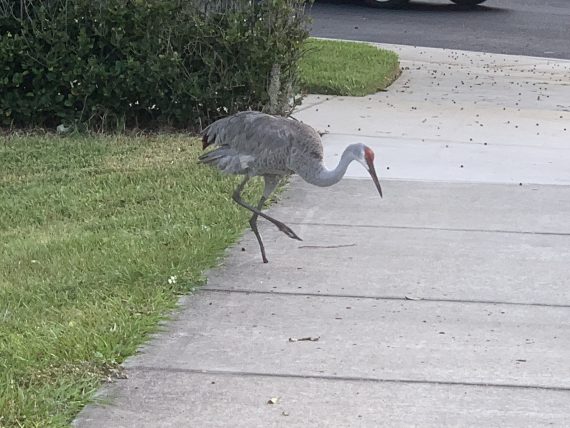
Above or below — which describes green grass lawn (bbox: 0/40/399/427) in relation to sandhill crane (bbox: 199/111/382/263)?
below

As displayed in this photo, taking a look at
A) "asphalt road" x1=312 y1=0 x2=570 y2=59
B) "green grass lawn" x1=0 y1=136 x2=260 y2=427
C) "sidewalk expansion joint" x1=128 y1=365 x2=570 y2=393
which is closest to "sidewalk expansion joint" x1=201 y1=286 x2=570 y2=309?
"green grass lawn" x1=0 y1=136 x2=260 y2=427

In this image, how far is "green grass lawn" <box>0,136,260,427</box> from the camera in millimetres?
4500

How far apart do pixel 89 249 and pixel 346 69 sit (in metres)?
6.53

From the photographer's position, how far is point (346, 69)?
12.2m

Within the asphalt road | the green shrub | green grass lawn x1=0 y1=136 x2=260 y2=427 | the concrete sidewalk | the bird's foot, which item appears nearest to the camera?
the concrete sidewalk

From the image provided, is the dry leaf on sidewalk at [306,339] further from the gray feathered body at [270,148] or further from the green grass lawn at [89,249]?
the gray feathered body at [270,148]

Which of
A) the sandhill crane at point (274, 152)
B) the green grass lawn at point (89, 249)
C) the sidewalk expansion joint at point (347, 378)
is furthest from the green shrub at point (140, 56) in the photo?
the sidewalk expansion joint at point (347, 378)

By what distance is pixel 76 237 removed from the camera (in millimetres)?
6422

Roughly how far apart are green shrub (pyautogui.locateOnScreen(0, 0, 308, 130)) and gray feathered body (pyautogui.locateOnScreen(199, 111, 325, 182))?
113 inches

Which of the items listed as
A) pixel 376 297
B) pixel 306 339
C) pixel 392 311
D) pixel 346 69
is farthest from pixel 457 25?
pixel 306 339

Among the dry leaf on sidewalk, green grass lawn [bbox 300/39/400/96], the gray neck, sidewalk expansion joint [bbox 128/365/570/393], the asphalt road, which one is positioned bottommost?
the asphalt road

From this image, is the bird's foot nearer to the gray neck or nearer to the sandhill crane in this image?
the sandhill crane

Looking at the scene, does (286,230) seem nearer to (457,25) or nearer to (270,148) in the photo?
(270,148)

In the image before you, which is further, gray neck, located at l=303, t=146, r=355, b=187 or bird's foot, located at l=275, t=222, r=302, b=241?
bird's foot, located at l=275, t=222, r=302, b=241
